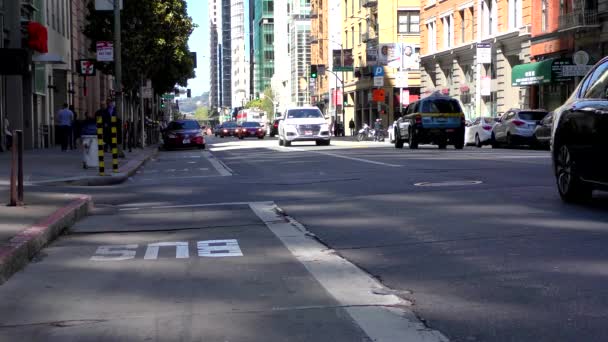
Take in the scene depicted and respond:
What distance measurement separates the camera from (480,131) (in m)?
42.4

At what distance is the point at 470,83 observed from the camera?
5738 cm

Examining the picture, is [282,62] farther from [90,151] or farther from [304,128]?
[90,151]

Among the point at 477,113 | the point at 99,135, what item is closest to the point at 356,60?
the point at 477,113

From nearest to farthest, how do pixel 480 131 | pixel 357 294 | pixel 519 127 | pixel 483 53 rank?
1. pixel 357 294
2. pixel 519 127
3. pixel 480 131
4. pixel 483 53

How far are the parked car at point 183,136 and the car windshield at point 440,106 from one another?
14301mm

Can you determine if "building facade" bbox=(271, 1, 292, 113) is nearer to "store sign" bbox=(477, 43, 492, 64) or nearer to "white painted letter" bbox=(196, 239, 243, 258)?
"store sign" bbox=(477, 43, 492, 64)

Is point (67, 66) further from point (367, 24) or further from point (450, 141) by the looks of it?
point (367, 24)

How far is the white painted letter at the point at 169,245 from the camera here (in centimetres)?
867

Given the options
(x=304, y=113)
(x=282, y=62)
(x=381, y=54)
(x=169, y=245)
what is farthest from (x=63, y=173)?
(x=282, y=62)

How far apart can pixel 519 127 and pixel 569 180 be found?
26.1 metres

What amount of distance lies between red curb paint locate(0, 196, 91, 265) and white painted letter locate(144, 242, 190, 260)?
1126 mm

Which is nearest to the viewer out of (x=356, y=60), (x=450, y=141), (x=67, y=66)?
(x=450, y=141)

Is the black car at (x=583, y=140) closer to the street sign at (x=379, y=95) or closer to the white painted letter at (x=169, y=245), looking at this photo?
the white painted letter at (x=169, y=245)

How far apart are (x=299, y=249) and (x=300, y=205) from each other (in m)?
4.09
